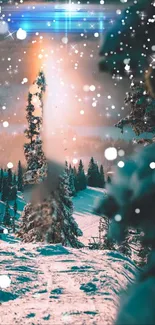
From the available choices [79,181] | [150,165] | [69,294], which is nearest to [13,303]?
[69,294]

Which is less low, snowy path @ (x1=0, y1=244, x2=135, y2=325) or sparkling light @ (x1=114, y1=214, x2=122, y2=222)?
sparkling light @ (x1=114, y1=214, x2=122, y2=222)

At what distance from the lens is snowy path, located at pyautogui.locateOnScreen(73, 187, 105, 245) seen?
87.7 m

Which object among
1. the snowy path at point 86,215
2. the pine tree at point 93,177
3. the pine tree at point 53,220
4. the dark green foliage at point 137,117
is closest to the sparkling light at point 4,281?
the dark green foliage at point 137,117

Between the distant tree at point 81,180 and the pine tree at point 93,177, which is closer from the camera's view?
the distant tree at point 81,180

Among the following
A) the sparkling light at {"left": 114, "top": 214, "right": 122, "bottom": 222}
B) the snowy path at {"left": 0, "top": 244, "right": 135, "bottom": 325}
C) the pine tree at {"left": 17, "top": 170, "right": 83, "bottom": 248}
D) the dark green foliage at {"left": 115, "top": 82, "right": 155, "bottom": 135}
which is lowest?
the snowy path at {"left": 0, "top": 244, "right": 135, "bottom": 325}

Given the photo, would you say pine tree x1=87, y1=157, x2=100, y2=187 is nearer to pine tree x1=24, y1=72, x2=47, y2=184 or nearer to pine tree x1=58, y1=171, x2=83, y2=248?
pine tree x1=24, y1=72, x2=47, y2=184

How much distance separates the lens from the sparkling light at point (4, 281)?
7475 millimetres

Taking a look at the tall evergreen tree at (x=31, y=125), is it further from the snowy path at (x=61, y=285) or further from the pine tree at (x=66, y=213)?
the snowy path at (x=61, y=285)

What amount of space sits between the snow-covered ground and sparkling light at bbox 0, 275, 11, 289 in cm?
10

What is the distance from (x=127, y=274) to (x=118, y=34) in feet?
20.5

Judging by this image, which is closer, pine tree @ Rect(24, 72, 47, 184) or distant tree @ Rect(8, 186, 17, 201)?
pine tree @ Rect(24, 72, 47, 184)

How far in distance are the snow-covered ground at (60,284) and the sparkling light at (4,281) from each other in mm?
103

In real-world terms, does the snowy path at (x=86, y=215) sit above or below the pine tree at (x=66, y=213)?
above

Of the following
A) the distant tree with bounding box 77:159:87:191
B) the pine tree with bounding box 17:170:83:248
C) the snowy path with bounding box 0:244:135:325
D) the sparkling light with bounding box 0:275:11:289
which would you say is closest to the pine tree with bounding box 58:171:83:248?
the pine tree with bounding box 17:170:83:248
